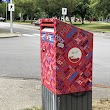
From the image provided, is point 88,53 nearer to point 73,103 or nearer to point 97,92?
point 73,103

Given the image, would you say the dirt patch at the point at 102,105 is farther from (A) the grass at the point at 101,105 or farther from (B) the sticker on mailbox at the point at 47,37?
(B) the sticker on mailbox at the point at 47,37

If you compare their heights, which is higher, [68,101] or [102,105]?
[68,101]

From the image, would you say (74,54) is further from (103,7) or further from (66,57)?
(103,7)

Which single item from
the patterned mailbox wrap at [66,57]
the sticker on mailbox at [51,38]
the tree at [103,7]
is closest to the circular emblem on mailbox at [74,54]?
the patterned mailbox wrap at [66,57]

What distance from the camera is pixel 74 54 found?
4.04m

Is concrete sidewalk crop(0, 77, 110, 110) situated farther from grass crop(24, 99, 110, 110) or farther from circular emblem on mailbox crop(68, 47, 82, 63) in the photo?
circular emblem on mailbox crop(68, 47, 82, 63)

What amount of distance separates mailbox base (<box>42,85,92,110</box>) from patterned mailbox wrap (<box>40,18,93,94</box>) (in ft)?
0.26

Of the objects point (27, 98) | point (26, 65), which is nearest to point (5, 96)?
point (27, 98)

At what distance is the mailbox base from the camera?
4.12 metres

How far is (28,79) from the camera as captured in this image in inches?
320

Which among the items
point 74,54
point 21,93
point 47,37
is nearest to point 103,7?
point 21,93

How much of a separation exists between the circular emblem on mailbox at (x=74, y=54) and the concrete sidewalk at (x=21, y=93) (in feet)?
5.63

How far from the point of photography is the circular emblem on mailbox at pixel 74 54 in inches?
158

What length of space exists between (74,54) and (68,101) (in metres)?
0.65
